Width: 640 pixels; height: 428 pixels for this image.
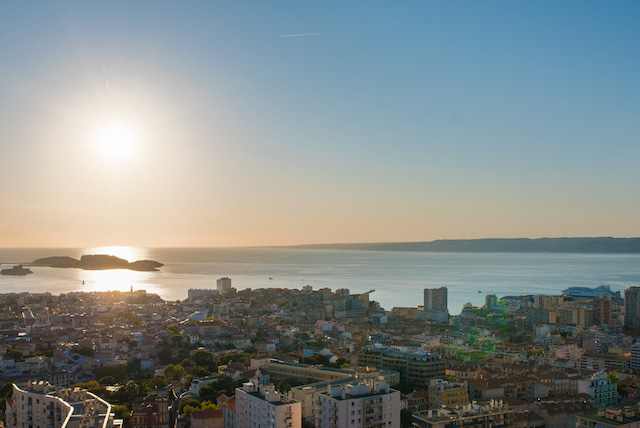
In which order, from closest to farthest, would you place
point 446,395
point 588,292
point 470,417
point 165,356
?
point 470,417 → point 446,395 → point 165,356 → point 588,292

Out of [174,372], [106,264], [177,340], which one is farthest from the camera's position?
[106,264]

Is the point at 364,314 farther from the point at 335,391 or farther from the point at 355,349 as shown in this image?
the point at 335,391

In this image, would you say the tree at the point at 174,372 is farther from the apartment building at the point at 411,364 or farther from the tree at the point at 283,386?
the apartment building at the point at 411,364

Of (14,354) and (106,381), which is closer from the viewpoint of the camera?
(106,381)

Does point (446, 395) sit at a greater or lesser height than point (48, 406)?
lesser

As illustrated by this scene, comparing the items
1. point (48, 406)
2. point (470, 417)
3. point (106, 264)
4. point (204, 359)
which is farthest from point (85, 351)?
point (106, 264)

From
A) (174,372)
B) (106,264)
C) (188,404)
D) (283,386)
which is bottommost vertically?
(174,372)

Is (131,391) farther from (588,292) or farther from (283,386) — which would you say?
(588,292)
